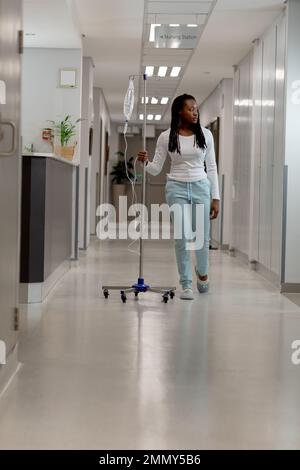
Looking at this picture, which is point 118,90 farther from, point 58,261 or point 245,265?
point 58,261

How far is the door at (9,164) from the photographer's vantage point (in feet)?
10.8

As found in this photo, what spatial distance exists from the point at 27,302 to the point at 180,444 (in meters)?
3.37

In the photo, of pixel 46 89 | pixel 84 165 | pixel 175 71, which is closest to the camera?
pixel 46 89

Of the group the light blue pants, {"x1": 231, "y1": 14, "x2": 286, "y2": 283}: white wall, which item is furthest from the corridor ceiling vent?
the light blue pants

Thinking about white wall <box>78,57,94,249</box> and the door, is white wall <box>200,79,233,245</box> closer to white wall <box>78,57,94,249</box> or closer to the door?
white wall <box>78,57,94,249</box>

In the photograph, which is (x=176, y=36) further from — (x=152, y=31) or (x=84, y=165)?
(x=84, y=165)

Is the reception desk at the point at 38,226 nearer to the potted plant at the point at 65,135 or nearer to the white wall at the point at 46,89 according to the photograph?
the potted plant at the point at 65,135

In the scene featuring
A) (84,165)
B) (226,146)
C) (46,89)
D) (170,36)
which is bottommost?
(84,165)

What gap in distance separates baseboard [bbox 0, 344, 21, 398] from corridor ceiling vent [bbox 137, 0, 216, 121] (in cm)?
505

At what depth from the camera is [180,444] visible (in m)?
2.61

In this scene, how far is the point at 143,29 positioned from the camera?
9.24 m

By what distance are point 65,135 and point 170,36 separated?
5.83ft

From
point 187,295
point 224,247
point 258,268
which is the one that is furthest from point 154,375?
point 224,247

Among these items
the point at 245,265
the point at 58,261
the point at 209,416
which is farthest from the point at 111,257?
the point at 209,416
